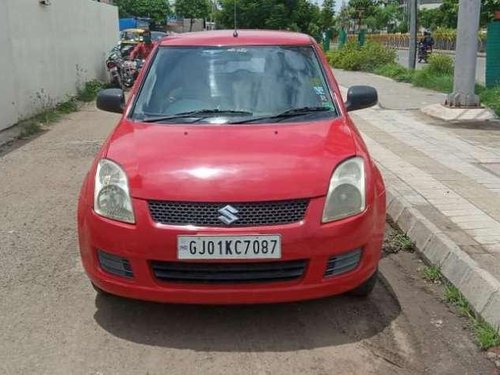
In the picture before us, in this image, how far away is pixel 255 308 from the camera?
3.90 meters

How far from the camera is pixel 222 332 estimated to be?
3.62 metres

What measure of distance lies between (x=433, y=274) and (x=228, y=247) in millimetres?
1879

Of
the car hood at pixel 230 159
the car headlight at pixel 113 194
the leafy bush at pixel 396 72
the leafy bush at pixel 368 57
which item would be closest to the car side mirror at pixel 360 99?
the car hood at pixel 230 159

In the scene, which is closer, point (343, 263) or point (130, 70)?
point (343, 263)

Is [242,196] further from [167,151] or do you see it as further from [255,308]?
[255,308]

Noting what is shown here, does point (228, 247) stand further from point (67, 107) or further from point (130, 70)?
point (130, 70)

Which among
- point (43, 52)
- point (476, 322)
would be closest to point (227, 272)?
point (476, 322)

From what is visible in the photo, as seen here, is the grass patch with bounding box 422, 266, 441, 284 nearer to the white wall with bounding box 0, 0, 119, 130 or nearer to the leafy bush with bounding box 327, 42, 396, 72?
the white wall with bounding box 0, 0, 119, 130

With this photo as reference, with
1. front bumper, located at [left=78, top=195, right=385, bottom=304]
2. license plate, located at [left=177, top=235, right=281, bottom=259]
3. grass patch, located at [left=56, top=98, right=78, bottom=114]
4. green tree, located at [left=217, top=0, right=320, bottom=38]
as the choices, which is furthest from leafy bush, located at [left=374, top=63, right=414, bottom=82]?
green tree, located at [left=217, top=0, right=320, bottom=38]

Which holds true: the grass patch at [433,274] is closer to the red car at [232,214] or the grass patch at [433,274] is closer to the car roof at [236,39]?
the red car at [232,214]

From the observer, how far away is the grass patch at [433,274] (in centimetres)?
442

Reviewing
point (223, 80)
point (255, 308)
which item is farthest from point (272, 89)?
point (255, 308)

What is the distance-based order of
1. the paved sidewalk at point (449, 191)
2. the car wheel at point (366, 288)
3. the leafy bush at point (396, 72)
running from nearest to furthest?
the car wheel at point (366, 288), the paved sidewalk at point (449, 191), the leafy bush at point (396, 72)

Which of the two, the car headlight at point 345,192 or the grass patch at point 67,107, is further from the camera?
the grass patch at point 67,107
